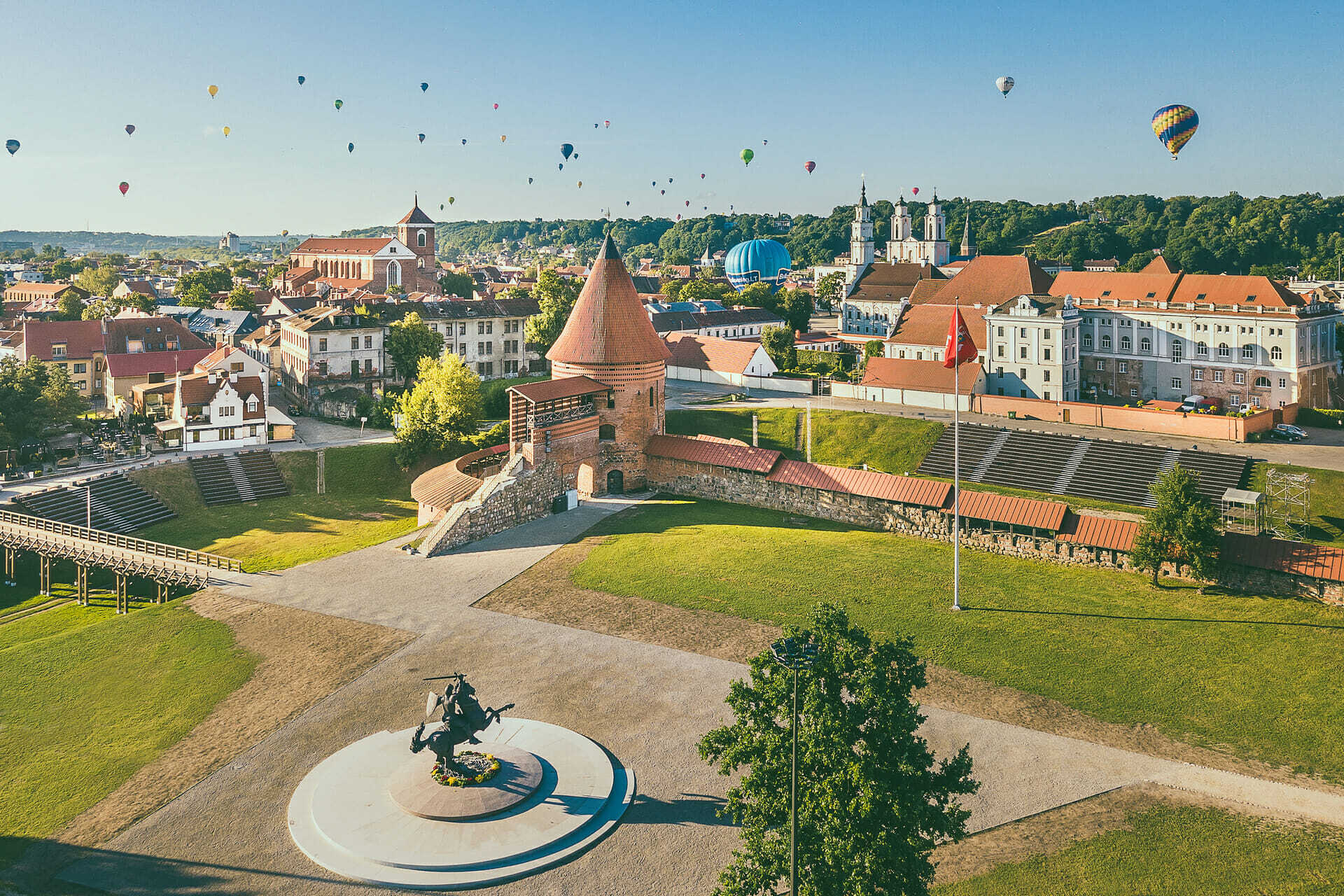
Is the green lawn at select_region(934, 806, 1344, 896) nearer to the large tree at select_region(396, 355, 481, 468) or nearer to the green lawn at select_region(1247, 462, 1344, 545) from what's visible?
the green lawn at select_region(1247, 462, 1344, 545)

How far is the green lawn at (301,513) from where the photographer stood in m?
48.9

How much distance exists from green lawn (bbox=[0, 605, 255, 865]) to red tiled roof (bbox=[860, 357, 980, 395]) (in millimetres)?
47910

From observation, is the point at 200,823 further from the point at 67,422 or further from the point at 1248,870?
the point at 67,422

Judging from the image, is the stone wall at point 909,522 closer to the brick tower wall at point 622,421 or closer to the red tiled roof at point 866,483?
the red tiled roof at point 866,483

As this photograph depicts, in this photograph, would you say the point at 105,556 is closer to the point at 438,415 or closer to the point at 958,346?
the point at 438,415

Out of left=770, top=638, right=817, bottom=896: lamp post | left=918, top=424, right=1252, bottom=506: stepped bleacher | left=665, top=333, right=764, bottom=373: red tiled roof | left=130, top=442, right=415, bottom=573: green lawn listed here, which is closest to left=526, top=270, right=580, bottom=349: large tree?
left=665, top=333, right=764, bottom=373: red tiled roof

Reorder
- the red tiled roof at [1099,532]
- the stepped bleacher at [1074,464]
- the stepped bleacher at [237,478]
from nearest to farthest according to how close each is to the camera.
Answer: the red tiled roof at [1099,532], the stepped bleacher at [1074,464], the stepped bleacher at [237,478]

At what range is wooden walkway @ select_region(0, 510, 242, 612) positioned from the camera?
4381cm

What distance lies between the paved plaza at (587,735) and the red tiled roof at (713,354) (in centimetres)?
4398

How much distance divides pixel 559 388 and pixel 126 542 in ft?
71.0

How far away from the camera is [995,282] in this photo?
8612cm

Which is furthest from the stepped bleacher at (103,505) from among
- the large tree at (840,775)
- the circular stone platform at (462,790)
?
the large tree at (840,775)

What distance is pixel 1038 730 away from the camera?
2861 centimetres

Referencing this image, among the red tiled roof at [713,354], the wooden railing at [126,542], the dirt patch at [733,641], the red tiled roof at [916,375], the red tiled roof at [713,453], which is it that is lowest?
the dirt patch at [733,641]
